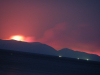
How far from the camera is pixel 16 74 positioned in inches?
799

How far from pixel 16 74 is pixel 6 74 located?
1496mm

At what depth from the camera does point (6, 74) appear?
19469mm
